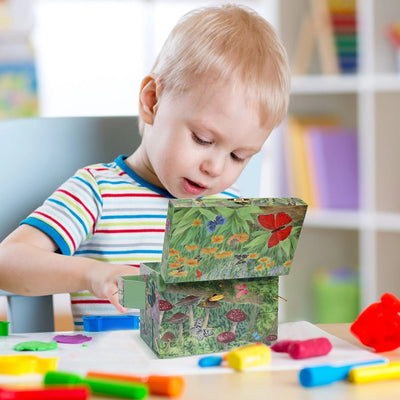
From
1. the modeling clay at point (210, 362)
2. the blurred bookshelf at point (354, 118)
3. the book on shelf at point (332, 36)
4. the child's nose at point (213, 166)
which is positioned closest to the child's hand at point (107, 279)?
the modeling clay at point (210, 362)

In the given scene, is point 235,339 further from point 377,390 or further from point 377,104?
point 377,104

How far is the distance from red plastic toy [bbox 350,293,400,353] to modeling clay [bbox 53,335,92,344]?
263 mm

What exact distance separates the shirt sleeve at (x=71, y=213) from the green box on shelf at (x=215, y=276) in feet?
0.78

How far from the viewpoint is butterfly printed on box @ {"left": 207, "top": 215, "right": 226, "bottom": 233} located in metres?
0.59

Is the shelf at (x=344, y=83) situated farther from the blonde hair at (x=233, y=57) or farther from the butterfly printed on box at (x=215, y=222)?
the butterfly printed on box at (x=215, y=222)

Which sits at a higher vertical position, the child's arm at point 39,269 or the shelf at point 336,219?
the child's arm at point 39,269

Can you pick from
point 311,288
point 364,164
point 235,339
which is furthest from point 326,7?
point 235,339

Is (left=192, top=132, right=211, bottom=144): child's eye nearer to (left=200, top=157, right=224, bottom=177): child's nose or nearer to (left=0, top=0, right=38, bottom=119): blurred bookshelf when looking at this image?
(left=200, top=157, right=224, bottom=177): child's nose

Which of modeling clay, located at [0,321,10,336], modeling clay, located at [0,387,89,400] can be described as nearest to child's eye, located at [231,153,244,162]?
modeling clay, located at [0,321,10,336]

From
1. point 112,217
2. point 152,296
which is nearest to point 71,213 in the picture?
point 112,217

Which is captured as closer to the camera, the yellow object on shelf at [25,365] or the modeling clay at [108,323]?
A: the yellow object on shelf at [25,365]

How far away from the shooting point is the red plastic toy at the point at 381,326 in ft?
2.12

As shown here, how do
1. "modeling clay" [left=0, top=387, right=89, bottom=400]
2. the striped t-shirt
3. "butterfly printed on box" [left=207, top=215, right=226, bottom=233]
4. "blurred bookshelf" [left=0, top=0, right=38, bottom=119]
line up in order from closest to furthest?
"modeling clay" [left=0, top=387, right=89, bottom=400] < "butterfly printed on box" [left=207, top=215, right=226, bottom=233] < the striped t-shirt < "blurred bookshelf" [left=0, top=0, right=38, bottom=119]

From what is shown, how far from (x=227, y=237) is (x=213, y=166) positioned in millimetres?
260
